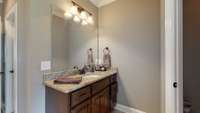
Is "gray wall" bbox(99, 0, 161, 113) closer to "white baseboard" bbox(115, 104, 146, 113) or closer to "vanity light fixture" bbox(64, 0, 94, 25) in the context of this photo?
"white baseboard" bbox(115, 104, 146, 113)

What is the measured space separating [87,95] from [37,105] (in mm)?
671

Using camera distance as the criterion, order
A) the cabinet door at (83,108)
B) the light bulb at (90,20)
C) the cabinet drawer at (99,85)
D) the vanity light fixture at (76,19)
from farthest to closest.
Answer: the light bulb at (90,20)
the vanity light fixture at (76,19)
the cabinet drawer at (99,85)
the cabinet door at (83,108)

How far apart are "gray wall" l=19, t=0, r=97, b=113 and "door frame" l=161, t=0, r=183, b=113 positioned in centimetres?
160

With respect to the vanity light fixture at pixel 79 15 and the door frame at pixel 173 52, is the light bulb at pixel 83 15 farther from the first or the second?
the door frame at pixel 173 52

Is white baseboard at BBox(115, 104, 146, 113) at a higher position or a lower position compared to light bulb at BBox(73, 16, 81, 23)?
lower

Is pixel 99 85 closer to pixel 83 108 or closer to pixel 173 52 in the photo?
pixel 83 108

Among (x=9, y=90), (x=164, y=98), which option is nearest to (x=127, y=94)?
(x=164, y=98)

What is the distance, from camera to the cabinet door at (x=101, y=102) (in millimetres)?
2383

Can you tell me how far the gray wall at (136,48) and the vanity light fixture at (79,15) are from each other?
0.41 metres

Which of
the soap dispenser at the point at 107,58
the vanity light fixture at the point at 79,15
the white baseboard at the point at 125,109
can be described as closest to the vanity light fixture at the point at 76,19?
the vanity light fixture at the point at 79,15

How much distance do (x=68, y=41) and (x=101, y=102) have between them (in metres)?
1.20

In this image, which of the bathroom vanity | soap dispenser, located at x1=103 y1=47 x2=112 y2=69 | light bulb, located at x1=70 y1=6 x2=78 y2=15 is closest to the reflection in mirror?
light bulb, located at x1=70 y1=6 x2=78 y2=15
